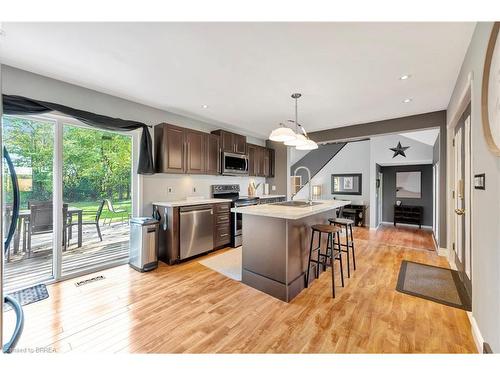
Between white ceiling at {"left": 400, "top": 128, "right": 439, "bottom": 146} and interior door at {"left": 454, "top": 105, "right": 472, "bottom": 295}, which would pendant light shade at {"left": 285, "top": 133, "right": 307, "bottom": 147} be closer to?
interior door at {"left": 454, "top": 105, "right": 472, "bottom": 295}

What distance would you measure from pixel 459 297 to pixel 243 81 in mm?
3483

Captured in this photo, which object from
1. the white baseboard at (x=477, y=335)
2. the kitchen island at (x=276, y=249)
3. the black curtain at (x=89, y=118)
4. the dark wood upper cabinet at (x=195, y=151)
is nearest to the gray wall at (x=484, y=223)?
the white baseboard at (x=477, y=335)

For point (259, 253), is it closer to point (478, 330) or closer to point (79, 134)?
point (478, 330)

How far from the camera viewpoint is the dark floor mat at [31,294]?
232 centimetres

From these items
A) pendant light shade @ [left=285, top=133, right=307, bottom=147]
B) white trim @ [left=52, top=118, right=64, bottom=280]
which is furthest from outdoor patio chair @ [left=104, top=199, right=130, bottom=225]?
pendant light shade @ [left=285, top=133, right=307, bottom=147]

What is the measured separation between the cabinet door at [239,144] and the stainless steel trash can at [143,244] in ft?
7.82

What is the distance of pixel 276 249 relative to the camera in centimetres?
245

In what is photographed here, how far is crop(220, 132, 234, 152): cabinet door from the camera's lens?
15.0 feet

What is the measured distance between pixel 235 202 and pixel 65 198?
257 cm

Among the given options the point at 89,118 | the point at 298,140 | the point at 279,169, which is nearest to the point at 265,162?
the point at 279,169

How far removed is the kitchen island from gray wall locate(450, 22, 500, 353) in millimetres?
1303

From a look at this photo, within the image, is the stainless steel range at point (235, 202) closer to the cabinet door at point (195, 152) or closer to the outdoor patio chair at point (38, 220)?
the cabinet door at point (195, 152)

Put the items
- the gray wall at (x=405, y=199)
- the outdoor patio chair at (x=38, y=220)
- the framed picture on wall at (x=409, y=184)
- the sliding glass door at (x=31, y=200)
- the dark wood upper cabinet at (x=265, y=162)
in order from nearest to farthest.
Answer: the sliding glass door at (x=31, y=200) → the outdoor patio chair at (x=38, y=220) → the dark wood upper cabinet at (x=265, y=162) → the gray wall at (x=405, y=199) → the framed picture on wall at (x=409, y=184)
